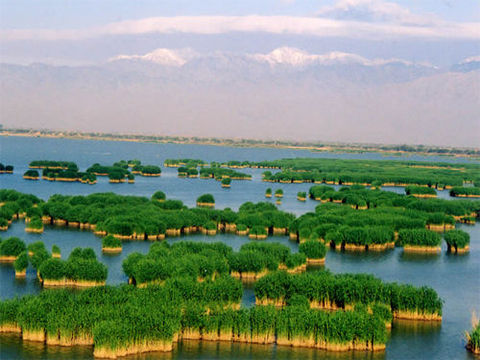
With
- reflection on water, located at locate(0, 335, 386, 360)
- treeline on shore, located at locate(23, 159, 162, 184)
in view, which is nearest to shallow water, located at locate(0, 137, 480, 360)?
reflection on water, located at locate(0, 335, 386, 360)

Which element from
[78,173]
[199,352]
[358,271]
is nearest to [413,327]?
[199,352]

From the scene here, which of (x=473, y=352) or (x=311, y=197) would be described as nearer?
(x=473, y=352)

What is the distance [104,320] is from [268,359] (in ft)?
20.6

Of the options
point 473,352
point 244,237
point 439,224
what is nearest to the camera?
point 473,352

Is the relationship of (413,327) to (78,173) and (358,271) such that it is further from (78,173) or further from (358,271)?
(78,173)

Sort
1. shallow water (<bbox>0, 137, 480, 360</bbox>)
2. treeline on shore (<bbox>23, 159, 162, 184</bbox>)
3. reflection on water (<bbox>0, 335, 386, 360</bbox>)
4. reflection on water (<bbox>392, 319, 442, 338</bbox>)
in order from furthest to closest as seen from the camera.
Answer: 1. treeline on shore (<bbox>23, 159, 162, 184</bbox>)
2. reflection on water (<bbox>392, 319, 442, 338</bbox>)
3. shallow water (<bbox>0, 137, 480, 360</bbox>)
4. reflection on water (<bbox>0, 335, 386, 360</bbox>)

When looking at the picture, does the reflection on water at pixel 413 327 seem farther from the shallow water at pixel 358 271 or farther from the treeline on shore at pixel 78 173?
the treeline on shore at pixel 78 173

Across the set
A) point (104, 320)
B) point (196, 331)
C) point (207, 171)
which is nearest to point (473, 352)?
point (196, 331)

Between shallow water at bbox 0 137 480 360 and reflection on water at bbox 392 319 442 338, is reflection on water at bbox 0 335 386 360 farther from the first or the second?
reflection on water at bbox 392 319 442 338

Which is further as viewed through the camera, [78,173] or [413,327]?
[78,173]

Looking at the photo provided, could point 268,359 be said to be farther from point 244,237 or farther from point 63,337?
point 244,237

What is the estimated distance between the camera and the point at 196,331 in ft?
84.6

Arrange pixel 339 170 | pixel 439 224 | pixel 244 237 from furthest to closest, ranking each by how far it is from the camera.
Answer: pixel 339 170
pixel 439 224
pixel 244 237

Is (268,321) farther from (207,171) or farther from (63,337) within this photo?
(207,171)
